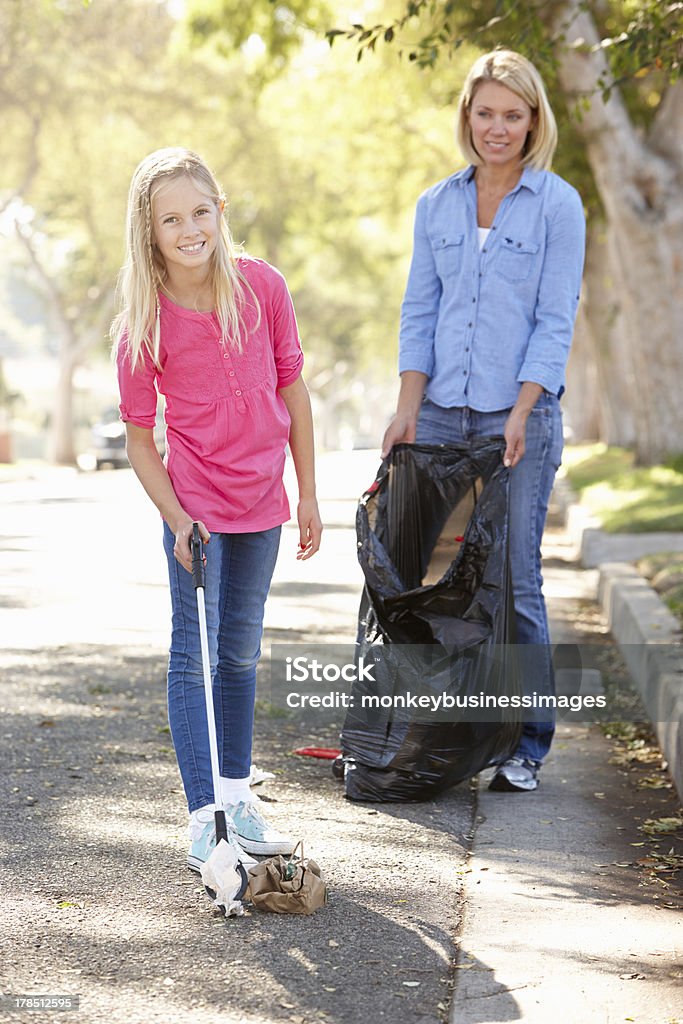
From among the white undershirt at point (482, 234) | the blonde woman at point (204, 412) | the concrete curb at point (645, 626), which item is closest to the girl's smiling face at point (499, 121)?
the white undershirt at point (482, 234)

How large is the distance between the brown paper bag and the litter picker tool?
0.04 meters

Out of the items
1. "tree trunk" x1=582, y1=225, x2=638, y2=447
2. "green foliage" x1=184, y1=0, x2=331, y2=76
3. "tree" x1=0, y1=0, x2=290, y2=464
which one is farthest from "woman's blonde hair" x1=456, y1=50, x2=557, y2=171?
"tree" x1=0, y1=0, x2=290, y2=464

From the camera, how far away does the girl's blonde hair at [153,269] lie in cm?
370

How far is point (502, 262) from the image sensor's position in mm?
4695

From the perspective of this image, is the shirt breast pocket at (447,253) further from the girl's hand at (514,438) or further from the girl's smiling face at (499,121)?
the girl's hand at (514,438)

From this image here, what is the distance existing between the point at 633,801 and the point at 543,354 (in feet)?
4.63

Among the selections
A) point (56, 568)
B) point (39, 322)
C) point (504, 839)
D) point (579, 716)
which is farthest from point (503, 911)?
point (39, 322)

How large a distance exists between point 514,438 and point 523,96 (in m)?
1.07

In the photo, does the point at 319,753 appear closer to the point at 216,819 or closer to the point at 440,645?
the point at 440,645

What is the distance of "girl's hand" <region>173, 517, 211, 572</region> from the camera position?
3.70 m

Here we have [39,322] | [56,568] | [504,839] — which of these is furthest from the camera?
[39,322]

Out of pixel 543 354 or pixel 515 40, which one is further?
pixel 515 40

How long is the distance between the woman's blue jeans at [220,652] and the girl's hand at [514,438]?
88 cm

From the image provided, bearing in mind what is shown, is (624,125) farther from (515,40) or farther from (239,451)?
(239,451)
